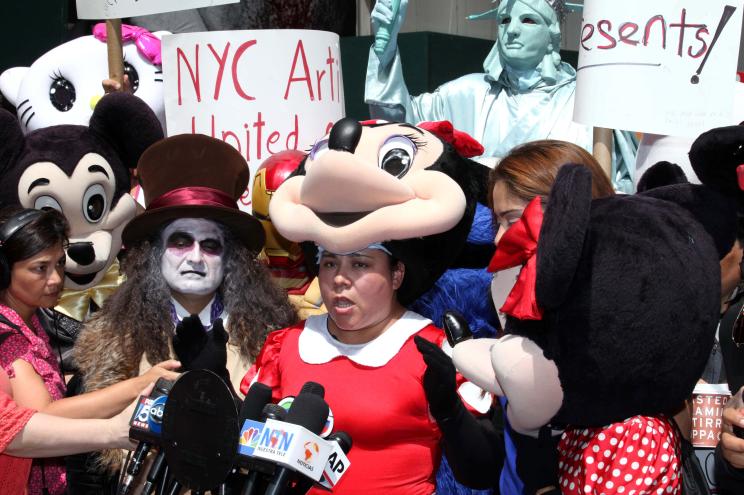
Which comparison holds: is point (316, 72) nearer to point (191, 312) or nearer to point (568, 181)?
point (191, 312)

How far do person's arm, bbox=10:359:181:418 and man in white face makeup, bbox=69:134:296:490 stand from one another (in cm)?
13

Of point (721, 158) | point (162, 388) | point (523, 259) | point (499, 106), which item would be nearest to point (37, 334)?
point (162, 388)

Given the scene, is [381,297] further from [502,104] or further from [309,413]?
[502,104]

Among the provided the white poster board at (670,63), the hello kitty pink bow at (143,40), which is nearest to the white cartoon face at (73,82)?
the hello kitty pink bow at (143,40)

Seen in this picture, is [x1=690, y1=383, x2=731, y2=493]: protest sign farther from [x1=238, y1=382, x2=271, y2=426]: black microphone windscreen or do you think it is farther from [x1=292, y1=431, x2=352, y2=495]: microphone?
[x1=238, y1=382, x2=271, y2=426]: black microphone windscreen

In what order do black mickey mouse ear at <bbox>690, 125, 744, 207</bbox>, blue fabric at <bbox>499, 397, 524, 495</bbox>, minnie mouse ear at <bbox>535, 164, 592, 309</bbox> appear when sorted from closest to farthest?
minnie mouse ear at <bbox>535, 164, 592, 309</bbox>, black mickey mouse ear at <bbox>690, 125, 744, 207</bbox>, blue fabric at <bbox>499, 397, 524, 495</bbox>

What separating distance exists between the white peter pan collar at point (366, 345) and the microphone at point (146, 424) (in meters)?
0.62

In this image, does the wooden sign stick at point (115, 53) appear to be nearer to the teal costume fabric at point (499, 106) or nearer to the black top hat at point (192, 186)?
the black top hat at point (192, 186)

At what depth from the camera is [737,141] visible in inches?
81.1

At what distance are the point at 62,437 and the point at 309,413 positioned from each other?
87cm

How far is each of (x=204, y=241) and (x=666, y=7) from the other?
143 cm

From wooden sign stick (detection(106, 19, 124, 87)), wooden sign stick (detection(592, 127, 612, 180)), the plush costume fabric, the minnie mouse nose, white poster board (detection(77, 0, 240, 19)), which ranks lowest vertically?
the plush costume fabric

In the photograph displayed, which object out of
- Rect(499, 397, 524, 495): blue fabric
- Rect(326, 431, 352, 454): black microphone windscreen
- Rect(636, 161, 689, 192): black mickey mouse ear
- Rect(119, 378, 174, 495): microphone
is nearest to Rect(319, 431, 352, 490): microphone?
Rect(326, 431, 352, 454): black microphone windscreen

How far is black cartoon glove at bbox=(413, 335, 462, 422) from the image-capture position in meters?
2.13
